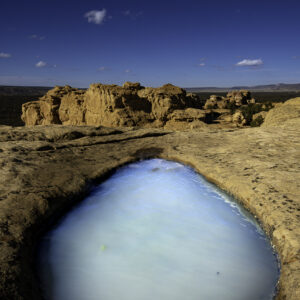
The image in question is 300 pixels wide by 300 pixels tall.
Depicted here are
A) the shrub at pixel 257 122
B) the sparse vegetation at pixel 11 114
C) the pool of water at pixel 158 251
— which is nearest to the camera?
the pool of water at pixel 158 251

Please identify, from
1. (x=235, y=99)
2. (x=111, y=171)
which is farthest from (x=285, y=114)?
(x=235, y=99)

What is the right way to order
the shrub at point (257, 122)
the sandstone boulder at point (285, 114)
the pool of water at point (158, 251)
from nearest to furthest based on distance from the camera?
the pool of water at point (158, 251)
the sandstone boulder at point (285, 114)
the shrub at point (257, 122)

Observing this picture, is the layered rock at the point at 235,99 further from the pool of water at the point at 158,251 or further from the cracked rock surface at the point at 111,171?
the pool of water at the point at 158,251

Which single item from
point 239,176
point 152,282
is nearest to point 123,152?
point 239,176

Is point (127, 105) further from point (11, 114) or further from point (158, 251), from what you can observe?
point (11, 114)

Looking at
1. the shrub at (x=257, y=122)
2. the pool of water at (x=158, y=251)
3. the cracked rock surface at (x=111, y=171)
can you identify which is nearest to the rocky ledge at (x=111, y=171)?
the cracked rock surface at (x=111, y=171)

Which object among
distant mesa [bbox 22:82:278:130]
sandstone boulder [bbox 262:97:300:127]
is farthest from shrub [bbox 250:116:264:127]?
sandstone boulder [bbox 262:97:300:127]
